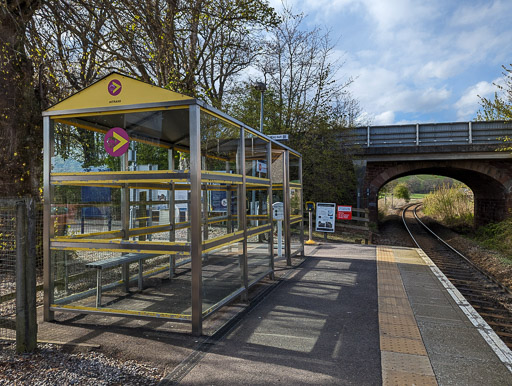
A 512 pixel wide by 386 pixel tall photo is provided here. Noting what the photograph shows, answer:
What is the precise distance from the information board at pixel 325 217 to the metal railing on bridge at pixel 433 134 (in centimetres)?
827

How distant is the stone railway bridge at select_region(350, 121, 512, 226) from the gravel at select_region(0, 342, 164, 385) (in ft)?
61.9

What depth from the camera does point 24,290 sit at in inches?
148

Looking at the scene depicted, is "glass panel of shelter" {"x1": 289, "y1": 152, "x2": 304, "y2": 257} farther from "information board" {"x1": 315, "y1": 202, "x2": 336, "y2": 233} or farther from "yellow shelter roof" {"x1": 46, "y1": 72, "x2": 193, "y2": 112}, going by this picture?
A: "yellow shelter roof" {"x1": 46, "y1": 72, "x2": 193, "y2": 112}

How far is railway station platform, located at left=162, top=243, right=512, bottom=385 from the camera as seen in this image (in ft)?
11.0

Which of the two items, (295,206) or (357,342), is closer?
(357,342)

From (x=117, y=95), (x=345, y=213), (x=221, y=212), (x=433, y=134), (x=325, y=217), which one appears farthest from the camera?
(x=433, y=134)

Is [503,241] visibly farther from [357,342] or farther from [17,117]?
[17,117]

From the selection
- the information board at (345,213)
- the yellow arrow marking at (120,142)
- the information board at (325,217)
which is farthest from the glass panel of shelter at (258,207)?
the information board at (345,213)

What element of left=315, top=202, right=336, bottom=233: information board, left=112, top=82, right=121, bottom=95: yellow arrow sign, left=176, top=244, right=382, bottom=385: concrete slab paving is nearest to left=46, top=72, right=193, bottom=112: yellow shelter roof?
left=112, top=82, right=121, bottom=95: yellow arrow sign

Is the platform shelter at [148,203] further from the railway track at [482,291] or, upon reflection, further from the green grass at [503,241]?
the green grass at [503,241]

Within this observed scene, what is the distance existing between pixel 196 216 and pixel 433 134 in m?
20.0

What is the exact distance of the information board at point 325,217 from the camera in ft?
44.0

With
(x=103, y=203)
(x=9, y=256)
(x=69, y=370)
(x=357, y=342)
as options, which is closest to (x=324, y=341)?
(x=357, y=342)

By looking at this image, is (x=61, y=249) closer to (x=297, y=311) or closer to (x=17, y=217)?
(x=17, y=217)
